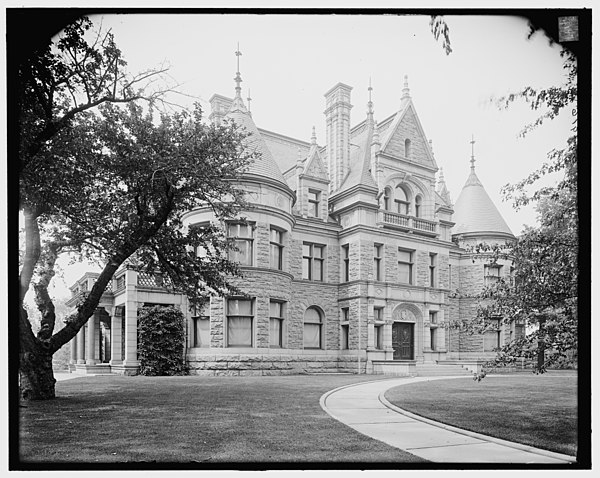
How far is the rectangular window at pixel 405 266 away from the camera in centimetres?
929

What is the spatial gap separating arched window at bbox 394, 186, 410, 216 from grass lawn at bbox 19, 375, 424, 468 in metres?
3.63

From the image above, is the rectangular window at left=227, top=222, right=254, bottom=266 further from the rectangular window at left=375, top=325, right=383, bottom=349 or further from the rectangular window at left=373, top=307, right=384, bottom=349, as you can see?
the rectangular window at left=375, top=325, right=383, bottom=349

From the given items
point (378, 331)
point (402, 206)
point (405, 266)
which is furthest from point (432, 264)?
point (378, 331)

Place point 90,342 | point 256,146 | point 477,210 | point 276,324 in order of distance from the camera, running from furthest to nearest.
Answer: point 90,342 → point 477,210 → point 276,324 → point 256,146

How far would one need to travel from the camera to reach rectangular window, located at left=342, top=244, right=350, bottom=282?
28.3 feet

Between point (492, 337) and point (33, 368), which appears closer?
point (33, 368)

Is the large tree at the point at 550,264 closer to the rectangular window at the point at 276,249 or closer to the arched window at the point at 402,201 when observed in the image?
Result: the rectangular window at the point at 276,249

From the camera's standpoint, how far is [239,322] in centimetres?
824

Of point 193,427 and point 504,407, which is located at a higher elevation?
point 193,427

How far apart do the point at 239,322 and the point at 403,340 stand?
10.6ft

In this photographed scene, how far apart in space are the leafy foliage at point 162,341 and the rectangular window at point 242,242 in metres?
1.65

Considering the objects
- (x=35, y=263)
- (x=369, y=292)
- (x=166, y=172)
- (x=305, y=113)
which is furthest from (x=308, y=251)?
(x=35, y=263)

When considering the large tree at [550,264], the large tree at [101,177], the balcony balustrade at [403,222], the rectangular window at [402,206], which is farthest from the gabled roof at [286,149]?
the large tree at [550,264]

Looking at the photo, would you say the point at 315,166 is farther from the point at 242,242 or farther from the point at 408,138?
the point at 242,242
